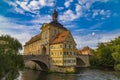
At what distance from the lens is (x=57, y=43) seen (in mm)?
54406

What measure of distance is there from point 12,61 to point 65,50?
32084mm

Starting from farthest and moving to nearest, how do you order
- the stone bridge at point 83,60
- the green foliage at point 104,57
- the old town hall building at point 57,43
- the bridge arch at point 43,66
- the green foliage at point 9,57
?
1. the stone bridge at point 83,60
2. the green foliage at point 104,57
3. the bridge arch at point 43,66
4. the old town hall building at point 57,43
5. the green foliage at point 9,57

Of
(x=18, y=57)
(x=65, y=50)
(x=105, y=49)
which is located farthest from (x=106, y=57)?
(x=18, y=57)

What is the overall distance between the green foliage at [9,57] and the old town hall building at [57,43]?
95.0 ft

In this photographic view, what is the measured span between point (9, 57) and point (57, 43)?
1297 inches

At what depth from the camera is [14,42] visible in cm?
2416

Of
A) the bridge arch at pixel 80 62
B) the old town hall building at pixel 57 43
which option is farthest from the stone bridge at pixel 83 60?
the old town hall building at pixel 57 43

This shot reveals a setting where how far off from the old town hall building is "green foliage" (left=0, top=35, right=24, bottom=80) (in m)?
28.9

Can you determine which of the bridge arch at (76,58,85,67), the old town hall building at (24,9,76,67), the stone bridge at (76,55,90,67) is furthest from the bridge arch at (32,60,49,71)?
the bridge arch at (76,58,85,67)

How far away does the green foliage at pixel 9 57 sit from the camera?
20.5m

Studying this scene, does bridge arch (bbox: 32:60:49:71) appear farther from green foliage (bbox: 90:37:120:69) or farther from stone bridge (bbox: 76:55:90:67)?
green foliage (bbox: 90:37:120:69)

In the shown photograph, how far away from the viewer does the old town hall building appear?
174ft

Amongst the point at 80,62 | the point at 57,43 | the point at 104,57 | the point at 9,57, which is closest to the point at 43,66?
the point at 57,43

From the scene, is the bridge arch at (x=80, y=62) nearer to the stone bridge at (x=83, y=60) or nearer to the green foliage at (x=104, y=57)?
the stone bridge at (x=83, y=60)
